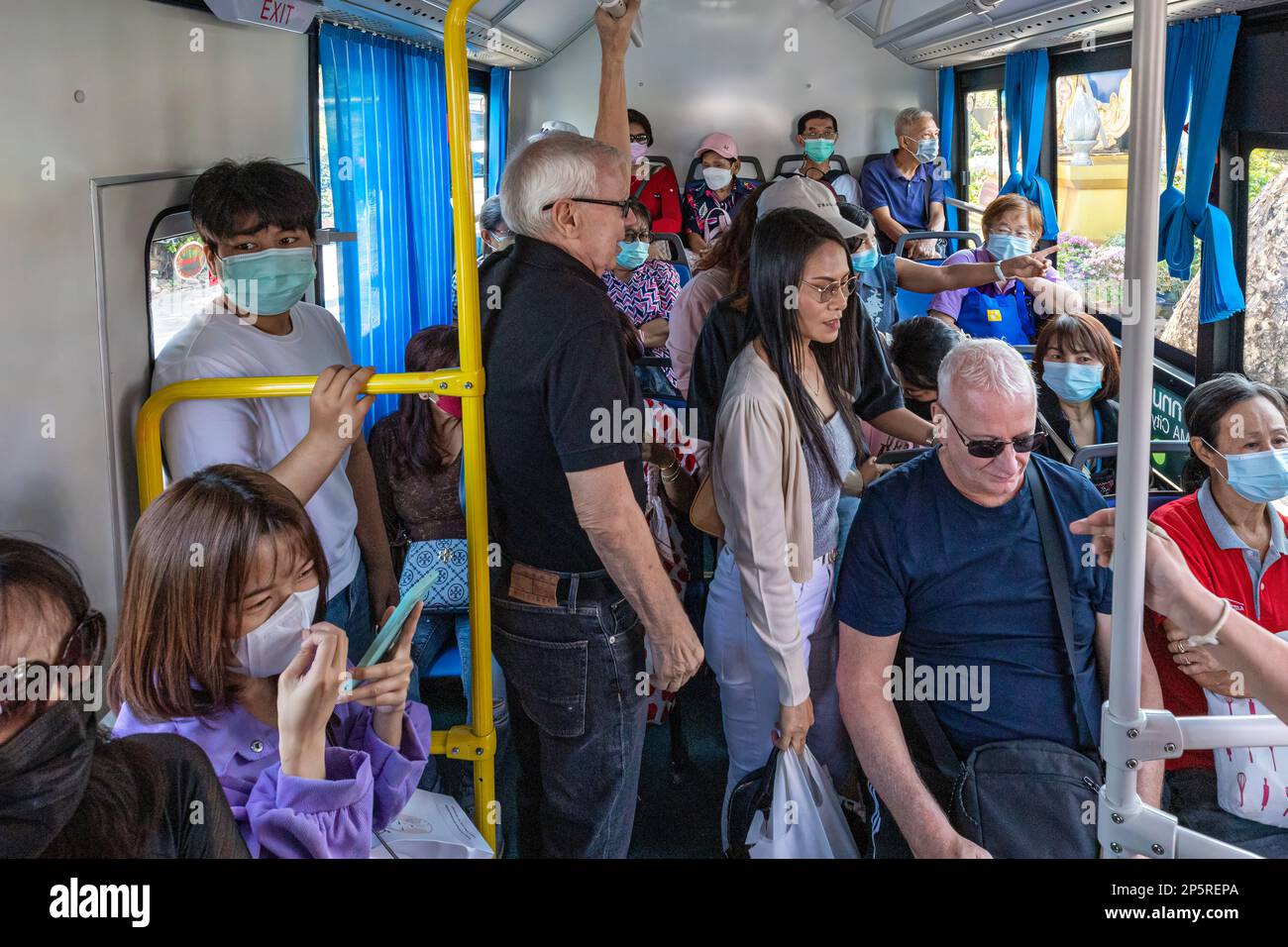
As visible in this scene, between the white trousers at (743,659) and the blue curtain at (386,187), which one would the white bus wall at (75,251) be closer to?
the white trousers at (743,659)

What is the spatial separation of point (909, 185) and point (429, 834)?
6890 millimetres

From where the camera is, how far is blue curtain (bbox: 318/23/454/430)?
194 inches

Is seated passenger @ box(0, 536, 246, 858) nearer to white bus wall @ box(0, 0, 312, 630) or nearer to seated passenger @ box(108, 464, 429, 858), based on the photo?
seated passenger @ box(108, 464, 429, 858)

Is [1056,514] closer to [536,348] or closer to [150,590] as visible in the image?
[536,348]

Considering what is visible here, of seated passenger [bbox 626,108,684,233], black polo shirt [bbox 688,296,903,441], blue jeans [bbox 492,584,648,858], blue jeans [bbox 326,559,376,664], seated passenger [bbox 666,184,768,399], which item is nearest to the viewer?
blue jeans [bbox 492,584,648,858]

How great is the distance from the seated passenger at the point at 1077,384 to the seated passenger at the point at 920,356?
321mm

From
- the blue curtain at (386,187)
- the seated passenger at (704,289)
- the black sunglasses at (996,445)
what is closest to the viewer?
the black sunglasses at (996,445)

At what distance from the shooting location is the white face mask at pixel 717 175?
796cm

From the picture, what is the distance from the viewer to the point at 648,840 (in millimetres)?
3338

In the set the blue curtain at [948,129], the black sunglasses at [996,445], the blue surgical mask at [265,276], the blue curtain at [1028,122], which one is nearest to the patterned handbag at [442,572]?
the blue surgical mask at [265,276]

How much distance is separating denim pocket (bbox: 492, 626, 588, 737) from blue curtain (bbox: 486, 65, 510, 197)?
6.10 metres

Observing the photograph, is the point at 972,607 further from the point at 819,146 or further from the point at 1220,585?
the point at 819,146

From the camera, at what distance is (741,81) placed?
10391 millimetres

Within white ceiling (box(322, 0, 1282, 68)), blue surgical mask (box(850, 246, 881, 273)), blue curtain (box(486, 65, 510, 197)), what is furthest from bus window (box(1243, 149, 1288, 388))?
blue curtain (box(486, 65, 510, 197))
